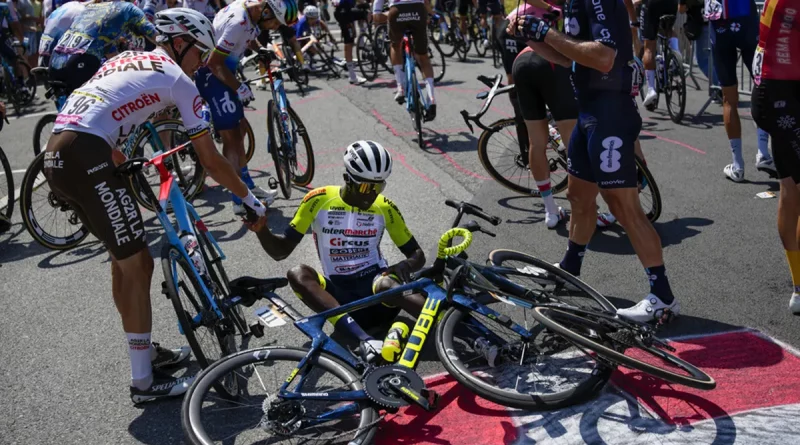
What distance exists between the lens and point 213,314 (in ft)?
13.7

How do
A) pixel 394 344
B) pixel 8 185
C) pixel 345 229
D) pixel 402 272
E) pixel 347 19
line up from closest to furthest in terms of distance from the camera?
pixel 394 344, pixel 402 272, pixel 345 229, pixel 8 185, pixel 347 19

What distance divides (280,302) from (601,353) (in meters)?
1.69

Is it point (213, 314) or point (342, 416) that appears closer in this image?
point (342, 416)

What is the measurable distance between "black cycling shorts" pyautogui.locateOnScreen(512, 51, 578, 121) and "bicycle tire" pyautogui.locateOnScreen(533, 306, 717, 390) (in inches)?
101

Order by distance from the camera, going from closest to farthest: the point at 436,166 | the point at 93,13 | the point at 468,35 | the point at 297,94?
the point at 93,13
the point at 436,166
the point at 297,94
the point at 468,35

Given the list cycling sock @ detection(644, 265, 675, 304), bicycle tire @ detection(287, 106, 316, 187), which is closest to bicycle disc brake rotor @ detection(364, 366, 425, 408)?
cycling sock @ detection(644, 265, 675, 304)

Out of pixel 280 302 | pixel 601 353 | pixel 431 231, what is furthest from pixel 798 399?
pixel 431 231

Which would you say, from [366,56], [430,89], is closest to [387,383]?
[430,89]

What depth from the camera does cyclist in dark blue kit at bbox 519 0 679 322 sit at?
441 cm

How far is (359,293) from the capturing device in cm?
480

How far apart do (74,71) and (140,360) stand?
430 centimetres

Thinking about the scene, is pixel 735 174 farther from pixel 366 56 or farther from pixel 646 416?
pixel 366 56

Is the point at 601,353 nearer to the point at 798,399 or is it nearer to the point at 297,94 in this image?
the point at 798,399

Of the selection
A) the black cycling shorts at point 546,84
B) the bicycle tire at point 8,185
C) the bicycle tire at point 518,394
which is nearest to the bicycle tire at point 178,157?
the bicycle tire at point 8,185
